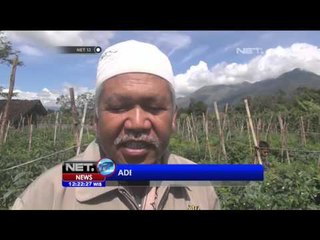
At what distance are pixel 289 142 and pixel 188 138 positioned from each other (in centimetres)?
78

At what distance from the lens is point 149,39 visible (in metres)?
3.32

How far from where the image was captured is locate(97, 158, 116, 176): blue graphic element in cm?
321

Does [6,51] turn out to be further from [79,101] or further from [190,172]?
[190,172]

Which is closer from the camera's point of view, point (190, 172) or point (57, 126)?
point (190, 172)

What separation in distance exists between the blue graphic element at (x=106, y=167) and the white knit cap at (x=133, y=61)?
500 millimetres

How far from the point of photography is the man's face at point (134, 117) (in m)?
3.21

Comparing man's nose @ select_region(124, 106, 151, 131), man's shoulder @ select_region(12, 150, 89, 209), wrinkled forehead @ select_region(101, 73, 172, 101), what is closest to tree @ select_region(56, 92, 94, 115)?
wrinkled forehead @ select_region(101, 73, 172, 101)

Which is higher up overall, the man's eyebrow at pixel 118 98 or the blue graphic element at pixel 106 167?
the man's eyebrow at pixel 118 98

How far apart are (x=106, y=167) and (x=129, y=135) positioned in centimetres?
26

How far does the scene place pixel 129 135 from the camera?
3232 mm

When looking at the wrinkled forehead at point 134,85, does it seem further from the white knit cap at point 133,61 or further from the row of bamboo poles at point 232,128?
the row of bamboo poles at point 232,128

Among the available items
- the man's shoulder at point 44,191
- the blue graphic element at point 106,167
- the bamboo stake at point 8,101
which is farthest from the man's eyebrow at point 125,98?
the bamboo stake at point 8,101

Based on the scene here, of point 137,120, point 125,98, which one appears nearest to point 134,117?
point 137,120
